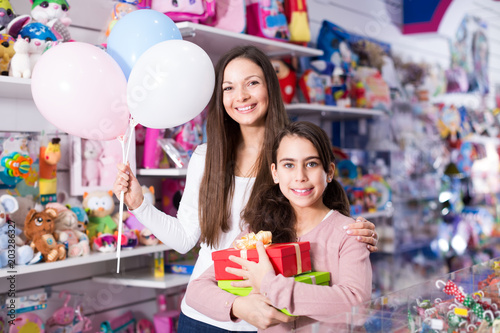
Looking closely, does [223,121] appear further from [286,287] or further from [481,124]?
[481,124]

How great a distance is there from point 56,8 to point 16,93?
1.25 feet

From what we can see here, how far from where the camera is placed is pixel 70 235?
2.19 m

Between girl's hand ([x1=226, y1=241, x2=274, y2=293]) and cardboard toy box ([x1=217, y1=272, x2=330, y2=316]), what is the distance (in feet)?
0.06

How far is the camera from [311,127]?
152 cm

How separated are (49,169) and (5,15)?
0.63 m

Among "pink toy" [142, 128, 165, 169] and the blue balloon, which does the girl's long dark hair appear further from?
"pink toy" [142, 128, 165, 169]

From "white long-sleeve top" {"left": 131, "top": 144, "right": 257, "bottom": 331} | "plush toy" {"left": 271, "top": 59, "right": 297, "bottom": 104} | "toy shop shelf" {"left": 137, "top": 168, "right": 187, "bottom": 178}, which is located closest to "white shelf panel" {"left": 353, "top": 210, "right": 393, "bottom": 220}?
"plush toy" {"left": 271, "top": 59, "right": 297, "bottom": 104}

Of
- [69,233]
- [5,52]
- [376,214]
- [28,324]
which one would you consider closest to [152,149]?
[69,233]

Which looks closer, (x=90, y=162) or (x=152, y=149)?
(x=90, y=162)

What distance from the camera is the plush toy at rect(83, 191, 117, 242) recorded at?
93.4 inches

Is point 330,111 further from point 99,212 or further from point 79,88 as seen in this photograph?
point 79,88

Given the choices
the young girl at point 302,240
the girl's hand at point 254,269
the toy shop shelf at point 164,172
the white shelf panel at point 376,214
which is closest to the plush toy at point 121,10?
the toy shop shelf at point 164,172

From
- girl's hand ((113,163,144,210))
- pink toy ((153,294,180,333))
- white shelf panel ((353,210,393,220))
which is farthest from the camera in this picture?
white shelf panel ((353,210,393,220))

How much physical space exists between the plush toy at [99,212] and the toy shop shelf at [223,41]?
0.82m
